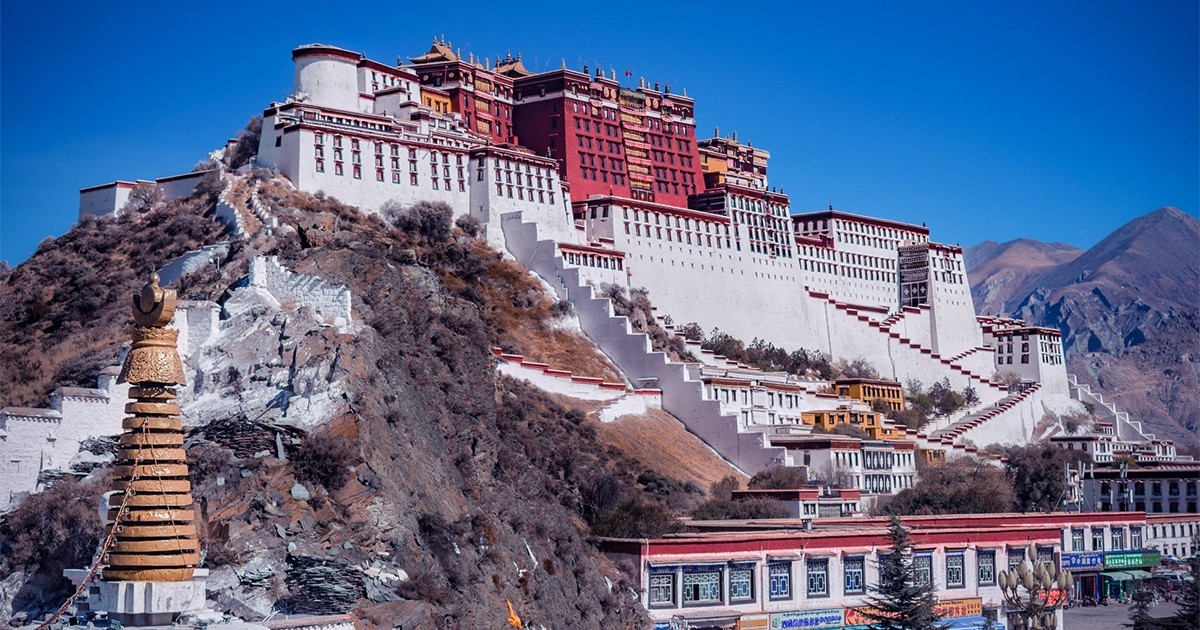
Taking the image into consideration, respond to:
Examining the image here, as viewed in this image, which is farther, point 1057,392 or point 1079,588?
point 1057,392

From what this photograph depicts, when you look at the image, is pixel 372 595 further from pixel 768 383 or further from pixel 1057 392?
pixel 1057 392

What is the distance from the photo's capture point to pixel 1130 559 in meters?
56.8

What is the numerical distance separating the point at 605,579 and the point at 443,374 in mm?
5729

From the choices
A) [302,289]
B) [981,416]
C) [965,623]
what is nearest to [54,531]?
[302,289]

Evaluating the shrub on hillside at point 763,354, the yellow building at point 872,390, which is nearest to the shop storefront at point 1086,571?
the yellow building at point 872,390

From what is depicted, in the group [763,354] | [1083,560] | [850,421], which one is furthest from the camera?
[763,354]

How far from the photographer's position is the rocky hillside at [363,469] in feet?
93.4

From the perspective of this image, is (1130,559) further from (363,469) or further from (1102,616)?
(363,469)

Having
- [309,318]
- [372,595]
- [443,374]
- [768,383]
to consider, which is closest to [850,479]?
[768,383]

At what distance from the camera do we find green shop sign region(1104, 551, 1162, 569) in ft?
182

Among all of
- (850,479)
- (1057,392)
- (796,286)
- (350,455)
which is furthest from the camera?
(1057,392)

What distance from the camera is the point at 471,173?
68688 millimetres

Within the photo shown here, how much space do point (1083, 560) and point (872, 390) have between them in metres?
22.3

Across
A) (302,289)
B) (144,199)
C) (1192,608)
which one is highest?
(144,199)
